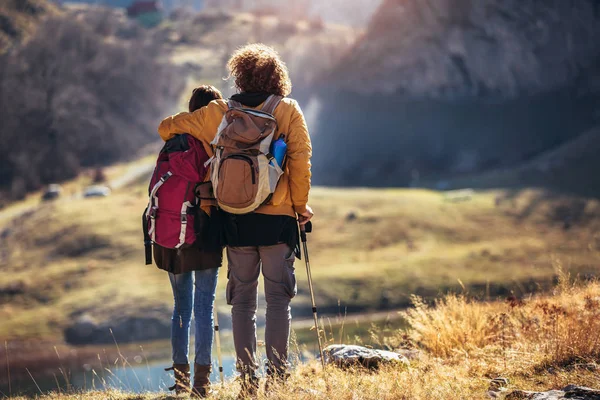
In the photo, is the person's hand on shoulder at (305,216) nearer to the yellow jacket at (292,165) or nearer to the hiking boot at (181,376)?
the yellow jacket at (292,165)

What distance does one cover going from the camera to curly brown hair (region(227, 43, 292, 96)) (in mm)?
6719

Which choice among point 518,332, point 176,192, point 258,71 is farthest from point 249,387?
point 518,332

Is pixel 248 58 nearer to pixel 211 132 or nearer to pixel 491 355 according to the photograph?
pixel 211 132

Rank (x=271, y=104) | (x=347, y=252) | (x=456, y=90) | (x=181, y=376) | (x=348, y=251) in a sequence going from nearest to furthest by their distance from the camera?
(x=271, y=104) < (x=181, y=376) < (x=347, y=252) < (x=348, y=251) < (x=456, y=90)

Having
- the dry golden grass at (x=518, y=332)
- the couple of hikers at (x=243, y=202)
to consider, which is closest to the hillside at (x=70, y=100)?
the dry golden grass at (x=518, y=332)

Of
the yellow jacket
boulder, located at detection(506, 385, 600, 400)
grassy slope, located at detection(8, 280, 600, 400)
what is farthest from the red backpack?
boulder, located at detection(506, 385, 600, 400)

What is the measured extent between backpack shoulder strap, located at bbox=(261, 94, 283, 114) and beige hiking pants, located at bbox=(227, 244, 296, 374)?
115 cm

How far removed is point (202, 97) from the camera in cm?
725

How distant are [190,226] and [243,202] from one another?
873mm

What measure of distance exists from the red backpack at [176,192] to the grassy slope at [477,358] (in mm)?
1525

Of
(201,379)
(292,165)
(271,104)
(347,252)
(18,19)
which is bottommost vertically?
(347,252)

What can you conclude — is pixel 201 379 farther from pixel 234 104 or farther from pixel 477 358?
pixel 477 358

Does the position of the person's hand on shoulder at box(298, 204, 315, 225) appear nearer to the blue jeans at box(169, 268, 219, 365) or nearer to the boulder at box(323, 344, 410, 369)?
the blue jeans at box(169, 268, 219, 365)

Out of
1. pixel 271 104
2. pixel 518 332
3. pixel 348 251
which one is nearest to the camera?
pixel 271 104
